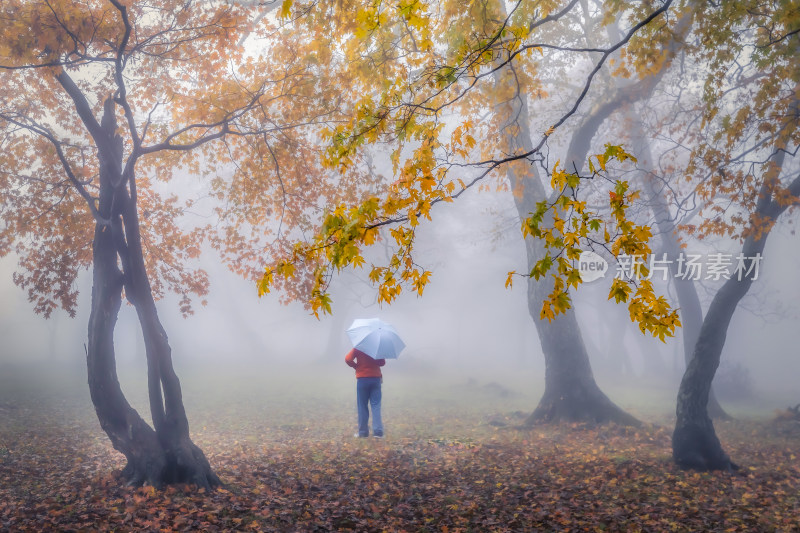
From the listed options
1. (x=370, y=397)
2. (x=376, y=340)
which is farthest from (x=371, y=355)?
(x=370, y=397)

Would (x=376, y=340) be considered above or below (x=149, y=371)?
above

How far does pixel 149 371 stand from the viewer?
7.71m

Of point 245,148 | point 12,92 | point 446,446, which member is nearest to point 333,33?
point 245,148

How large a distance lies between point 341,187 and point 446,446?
19.2 feet

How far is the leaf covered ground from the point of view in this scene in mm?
5996

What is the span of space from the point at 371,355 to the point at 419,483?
255cm

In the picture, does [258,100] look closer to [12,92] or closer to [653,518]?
[12,92]

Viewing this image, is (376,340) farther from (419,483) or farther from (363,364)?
(419,483)

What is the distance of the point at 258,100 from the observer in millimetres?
9016

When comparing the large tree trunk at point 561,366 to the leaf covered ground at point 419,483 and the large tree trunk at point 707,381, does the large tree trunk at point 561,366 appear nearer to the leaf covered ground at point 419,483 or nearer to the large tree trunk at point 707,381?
the leaf covered ground at point 419,483

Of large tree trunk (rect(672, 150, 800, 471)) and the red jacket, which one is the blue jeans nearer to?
the red jacket

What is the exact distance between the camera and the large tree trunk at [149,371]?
24.1 ft

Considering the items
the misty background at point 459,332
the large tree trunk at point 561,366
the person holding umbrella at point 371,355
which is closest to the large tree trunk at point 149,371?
the person holding umbrella at point 371,355

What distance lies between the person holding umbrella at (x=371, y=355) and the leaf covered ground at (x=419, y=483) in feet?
2.73
